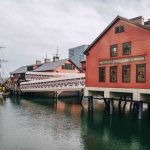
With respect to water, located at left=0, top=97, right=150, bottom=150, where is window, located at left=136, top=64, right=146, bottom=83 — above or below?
above

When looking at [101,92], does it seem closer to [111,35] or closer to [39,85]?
[111,35]

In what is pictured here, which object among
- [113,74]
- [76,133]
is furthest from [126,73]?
[76,133]

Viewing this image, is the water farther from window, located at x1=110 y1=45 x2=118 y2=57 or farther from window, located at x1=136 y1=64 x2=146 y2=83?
window, located at x1=110 y1=45 x2=118 y2=57

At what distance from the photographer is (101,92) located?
38.7 metres

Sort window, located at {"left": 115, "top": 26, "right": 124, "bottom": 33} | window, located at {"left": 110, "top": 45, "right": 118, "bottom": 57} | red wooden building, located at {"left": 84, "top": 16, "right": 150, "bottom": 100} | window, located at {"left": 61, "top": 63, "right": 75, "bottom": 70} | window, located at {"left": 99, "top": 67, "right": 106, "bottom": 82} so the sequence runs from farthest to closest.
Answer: window, located at {"left": 61, "top": 63, "right": 75, "bottom": 70} < window, located at {"left": 99, "top": 67, "right": 106, "bottom": 82} < window, located at {"left": 110, "top": 45, "right": 118, "bottom": 57} < window, located at {"left": 115, "top": 26, "right": 124, "bottom": 33} < red wooden building, located at {"left": 84, "top": 16, "right": 150, "bottom": 100}

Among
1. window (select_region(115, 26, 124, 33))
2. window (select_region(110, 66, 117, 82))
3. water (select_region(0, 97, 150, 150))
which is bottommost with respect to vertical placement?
water (select_region(0, 97, 150, 150))

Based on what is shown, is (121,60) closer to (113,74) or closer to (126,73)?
(126,73)

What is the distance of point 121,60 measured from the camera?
32.9 m

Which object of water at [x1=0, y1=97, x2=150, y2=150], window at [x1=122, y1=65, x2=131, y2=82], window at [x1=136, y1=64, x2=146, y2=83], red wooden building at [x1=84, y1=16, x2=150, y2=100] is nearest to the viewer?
water at [x1=0, y1=97, x2=150, y2=150]

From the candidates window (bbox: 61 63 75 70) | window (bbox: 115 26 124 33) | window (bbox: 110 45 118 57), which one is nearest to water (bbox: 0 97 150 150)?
window (bbox: 110 45 118 57)

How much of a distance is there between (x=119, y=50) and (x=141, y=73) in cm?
494

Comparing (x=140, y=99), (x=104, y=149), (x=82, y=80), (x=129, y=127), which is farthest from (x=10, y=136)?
(x=82, y=80)

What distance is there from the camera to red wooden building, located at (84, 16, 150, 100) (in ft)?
98.7

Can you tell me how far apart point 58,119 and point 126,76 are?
11.0 metres
